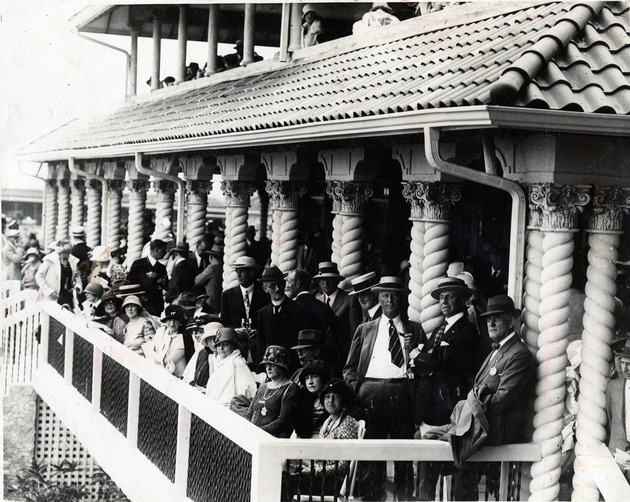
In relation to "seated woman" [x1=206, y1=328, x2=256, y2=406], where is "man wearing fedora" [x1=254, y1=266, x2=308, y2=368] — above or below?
above

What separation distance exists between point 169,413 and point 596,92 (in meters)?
3.94

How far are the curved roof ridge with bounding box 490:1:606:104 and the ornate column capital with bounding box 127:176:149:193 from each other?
418 inches

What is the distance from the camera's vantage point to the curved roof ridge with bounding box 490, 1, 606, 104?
5211 mm

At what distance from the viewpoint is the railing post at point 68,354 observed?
1068cm

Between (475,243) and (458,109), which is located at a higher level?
(458,109)

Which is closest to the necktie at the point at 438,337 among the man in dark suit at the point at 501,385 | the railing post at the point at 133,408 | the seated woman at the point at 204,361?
the man in dark suit at the point at 501,385

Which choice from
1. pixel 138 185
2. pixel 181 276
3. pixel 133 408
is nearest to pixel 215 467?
pixel 133 408

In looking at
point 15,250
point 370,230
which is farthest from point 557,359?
point 15,250

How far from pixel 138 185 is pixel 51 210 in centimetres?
734

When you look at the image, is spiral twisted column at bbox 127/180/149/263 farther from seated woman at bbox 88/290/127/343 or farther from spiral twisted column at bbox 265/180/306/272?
spiral twisted column at bbox 265/180/306/272

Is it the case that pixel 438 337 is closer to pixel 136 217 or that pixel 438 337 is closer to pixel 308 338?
pixel 308 338

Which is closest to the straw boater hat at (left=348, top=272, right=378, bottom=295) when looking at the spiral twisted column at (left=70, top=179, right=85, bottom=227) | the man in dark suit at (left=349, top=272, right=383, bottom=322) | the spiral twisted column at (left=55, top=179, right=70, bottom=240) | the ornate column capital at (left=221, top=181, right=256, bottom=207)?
the man in dark suit at (left=349, top=272, right=383, bottom=322)

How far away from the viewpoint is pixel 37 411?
1268 centimetres

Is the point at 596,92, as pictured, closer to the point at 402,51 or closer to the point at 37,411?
the point at 402,51
